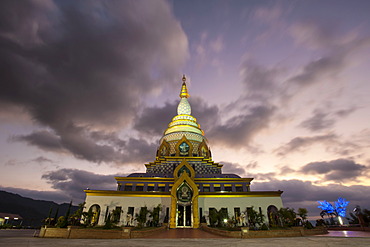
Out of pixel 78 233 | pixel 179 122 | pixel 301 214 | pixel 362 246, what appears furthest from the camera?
pixel 179 122

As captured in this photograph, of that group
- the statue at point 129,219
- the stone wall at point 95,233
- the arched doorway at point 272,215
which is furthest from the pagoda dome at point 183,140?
the stone wall at point 95,233

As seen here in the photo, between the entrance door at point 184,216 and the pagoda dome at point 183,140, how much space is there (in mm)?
13794

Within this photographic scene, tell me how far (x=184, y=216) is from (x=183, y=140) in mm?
17964

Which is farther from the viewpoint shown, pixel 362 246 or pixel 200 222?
pixel 200 222

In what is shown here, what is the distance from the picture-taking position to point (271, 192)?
34031 mm

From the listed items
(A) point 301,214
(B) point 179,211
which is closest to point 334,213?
(A) point 301,214

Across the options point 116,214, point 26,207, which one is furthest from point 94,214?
point 26,207

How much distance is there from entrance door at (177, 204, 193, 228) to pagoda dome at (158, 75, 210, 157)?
543 inches

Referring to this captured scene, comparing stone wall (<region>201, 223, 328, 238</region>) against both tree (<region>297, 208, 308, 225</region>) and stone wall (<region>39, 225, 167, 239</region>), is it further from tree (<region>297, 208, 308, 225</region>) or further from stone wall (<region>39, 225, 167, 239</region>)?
stone wall (<region>39, 225, 167, 239</region>)

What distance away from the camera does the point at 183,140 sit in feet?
151

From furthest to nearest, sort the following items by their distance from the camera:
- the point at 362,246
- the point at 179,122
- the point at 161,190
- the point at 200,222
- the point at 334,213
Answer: the point at 179,122 < the point at 334,213 < the point at 161,190 < the point at 200,222 < the point at 362,246

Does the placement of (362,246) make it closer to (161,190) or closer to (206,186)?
(206,186)

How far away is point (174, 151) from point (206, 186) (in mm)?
11993

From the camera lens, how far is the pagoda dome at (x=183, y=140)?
45.4 metres
